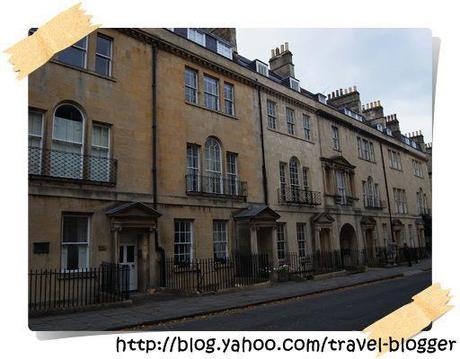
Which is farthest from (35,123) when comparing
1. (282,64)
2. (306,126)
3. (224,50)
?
(282,64)

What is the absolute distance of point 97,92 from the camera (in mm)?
10422

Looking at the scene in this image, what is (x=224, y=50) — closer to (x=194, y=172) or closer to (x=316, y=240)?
(x=194, y=172)

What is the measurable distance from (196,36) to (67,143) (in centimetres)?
724

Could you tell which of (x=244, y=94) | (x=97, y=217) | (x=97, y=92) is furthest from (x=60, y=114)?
(x=244, y=94)

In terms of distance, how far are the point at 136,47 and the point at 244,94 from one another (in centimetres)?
550

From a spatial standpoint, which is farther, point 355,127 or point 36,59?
point 355,127

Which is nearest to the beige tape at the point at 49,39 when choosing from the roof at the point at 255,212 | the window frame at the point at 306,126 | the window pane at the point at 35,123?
the window pane at the point at 35,123

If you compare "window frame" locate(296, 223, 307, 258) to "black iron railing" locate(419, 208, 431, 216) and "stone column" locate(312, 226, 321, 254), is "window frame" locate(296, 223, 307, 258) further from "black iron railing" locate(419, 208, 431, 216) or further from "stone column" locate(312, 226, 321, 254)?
"black iron railing" locate(419, 208, 431, 216)

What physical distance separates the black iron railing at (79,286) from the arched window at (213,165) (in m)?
4.89

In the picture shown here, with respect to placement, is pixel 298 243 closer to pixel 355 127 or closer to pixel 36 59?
pixel 355 127

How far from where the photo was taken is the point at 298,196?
1725cm

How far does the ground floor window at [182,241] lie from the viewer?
1199 cm

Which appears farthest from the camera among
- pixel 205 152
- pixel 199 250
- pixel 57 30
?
pixel 205 152

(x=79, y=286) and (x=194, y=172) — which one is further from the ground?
(x=194, y=172)
